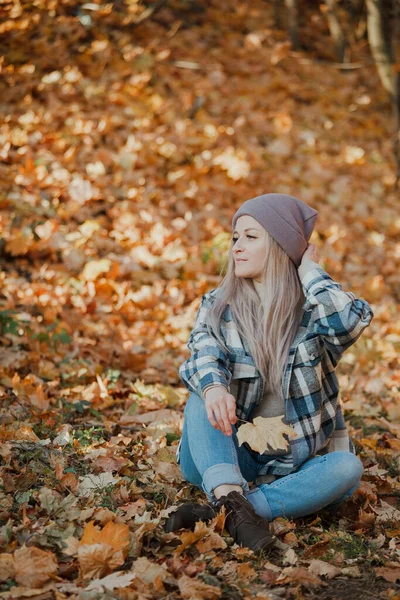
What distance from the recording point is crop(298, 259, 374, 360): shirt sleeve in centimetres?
240

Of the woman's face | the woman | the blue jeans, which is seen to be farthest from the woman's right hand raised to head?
the woman's face

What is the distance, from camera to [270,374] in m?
2.53

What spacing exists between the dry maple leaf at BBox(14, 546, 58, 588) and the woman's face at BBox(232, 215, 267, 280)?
1.31 m

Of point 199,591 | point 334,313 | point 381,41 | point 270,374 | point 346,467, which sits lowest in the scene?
point 346,467

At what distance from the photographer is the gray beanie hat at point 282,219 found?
2.59 m

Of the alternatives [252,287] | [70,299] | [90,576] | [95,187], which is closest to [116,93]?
[95,187]

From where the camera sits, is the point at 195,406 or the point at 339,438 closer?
the point at 195,406

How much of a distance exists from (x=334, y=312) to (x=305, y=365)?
0.25m

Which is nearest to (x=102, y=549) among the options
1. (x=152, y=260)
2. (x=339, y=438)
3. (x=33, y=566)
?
(x=33, y=566)

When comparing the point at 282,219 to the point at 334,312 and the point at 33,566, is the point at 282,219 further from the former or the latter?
the point at 33,566

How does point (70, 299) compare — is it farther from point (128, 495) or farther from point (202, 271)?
point (128, 495)

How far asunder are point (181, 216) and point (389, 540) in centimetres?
380

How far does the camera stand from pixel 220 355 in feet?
8.08

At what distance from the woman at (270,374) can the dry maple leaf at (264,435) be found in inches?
2.2
